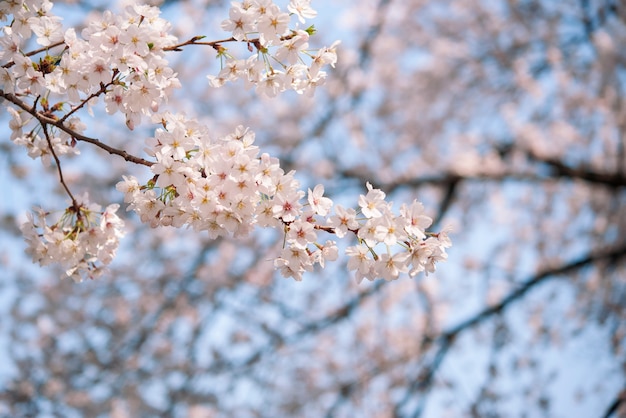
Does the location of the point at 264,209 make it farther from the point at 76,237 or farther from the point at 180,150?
the point at 76,237

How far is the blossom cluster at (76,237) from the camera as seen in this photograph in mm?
1836

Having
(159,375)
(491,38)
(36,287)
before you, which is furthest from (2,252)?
(491,38)

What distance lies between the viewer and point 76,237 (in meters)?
1.85

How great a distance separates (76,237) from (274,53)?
0.86 meters

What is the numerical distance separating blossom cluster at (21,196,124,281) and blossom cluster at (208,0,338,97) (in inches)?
22.6

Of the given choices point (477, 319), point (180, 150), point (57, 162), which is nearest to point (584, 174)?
point (477, 319)

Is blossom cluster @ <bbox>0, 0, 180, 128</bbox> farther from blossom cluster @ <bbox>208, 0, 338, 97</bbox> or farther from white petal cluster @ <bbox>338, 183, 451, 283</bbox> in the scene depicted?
white petal cluster @ <bbox>338, 183, 451, 283</bbox>

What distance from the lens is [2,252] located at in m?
8.34

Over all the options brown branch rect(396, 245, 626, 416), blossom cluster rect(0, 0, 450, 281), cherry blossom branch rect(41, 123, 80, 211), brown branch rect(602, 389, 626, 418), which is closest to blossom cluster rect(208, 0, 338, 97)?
blossom cluster rect(0, 0, 450, 281)

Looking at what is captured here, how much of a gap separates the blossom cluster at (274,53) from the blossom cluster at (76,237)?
0.57 meters

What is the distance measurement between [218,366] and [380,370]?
5.82 feet

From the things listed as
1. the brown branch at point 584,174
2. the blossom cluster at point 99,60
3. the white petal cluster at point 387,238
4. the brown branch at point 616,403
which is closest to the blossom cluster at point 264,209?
the white petal cluster at point 387,238

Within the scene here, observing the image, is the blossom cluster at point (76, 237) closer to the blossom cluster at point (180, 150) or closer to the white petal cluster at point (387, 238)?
the blossom cluster at point (180, 150)

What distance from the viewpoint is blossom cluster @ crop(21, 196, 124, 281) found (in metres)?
1.84
